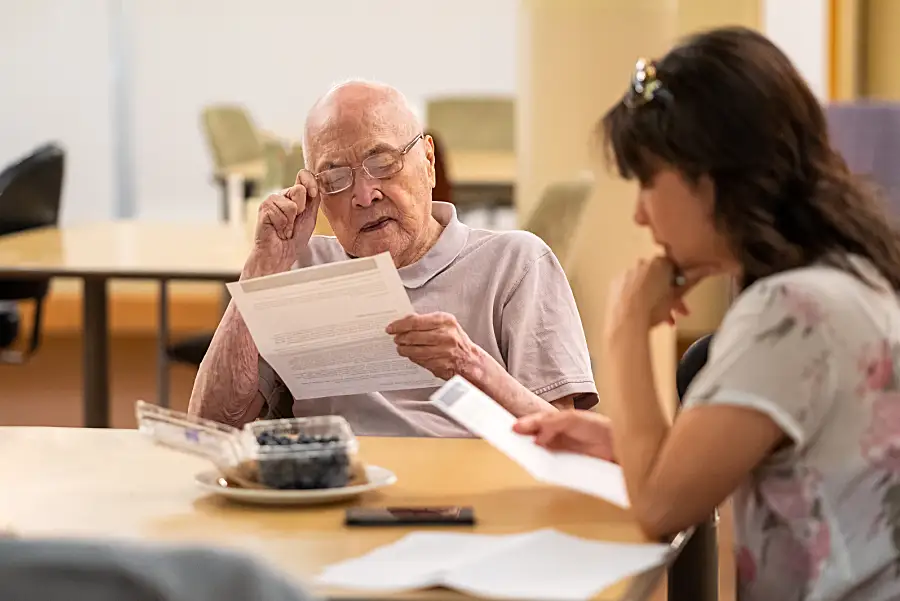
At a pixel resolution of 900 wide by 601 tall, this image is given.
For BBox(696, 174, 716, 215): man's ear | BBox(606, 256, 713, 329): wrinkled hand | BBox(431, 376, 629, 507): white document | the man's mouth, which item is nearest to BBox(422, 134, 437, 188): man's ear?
the man's mouth

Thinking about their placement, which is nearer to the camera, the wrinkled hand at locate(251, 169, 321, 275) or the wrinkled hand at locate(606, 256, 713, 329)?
the wrinkled hand at locate(606, 256, 713, 329)

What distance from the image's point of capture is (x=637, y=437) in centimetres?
Result: 163

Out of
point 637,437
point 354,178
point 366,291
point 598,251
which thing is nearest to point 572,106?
point 598,251

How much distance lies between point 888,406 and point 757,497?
0.57 ft

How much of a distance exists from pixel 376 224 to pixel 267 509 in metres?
0.82

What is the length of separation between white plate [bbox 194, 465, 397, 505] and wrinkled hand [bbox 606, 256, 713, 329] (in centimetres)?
36

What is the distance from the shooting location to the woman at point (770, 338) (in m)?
1.53

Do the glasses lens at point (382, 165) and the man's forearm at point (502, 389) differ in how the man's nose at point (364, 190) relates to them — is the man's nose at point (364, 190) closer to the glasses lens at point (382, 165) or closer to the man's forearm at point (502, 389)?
the glasses lens at point (382, 165)

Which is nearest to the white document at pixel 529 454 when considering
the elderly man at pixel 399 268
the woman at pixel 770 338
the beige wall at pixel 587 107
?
the woman at pixel 770 338

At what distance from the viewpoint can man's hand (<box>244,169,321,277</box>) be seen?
2410 millimetres

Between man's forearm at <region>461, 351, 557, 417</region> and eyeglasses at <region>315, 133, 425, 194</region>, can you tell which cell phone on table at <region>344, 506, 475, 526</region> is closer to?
man's forearm at <region>461, 351, 557, 417</region>

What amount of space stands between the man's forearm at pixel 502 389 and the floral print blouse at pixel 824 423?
2.07ft

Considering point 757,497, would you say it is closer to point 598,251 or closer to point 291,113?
point 598,251

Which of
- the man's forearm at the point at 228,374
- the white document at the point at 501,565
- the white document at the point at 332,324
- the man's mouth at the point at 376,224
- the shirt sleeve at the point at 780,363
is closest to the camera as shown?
the white document at the point at 501,565
